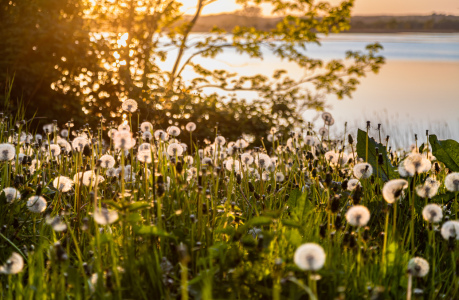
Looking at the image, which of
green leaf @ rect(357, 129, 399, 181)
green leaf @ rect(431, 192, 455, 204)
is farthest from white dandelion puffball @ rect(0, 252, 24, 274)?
green leaf @ rect(431, 192, 455, 204)

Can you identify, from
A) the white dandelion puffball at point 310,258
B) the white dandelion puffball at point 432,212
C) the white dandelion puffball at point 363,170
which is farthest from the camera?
the white dandelion puffball at point 363,170

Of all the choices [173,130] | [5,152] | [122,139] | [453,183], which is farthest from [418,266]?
[5,152]

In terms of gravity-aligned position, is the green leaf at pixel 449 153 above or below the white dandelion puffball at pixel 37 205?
above

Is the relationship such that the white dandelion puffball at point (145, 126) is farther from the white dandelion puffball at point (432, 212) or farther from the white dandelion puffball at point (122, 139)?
the white dandelion puffball at point (432, 212)

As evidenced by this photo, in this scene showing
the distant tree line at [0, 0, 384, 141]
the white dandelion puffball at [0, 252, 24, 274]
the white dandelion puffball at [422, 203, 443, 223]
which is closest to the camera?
the white dandelion puffball at [0, 252, 24, 274]

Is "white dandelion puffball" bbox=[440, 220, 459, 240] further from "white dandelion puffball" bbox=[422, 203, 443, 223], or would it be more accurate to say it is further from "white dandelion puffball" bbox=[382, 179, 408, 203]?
"white dandelion puffball" bbox=[382, 179, 408, 203]

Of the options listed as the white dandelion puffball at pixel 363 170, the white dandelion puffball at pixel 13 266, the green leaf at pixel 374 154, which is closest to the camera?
the white dandelion puffball at pixel 13 266

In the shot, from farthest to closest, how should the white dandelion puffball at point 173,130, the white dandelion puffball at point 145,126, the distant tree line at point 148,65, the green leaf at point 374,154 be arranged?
the distant tree line at point 148,65 < the white dandelion puffball at point 173,130 < the green leaf at point 374,154 < the white dandelion puffball at point 145,126

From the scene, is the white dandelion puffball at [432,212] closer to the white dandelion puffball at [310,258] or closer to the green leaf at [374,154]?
the white dandelion puffball at [310,258]

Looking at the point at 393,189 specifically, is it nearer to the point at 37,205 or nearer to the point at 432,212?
the point at 432,212

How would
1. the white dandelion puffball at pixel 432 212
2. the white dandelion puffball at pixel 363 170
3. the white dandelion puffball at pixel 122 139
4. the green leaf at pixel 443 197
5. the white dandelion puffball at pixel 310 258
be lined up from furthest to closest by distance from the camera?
the green leaf at pixel 443 197
the white dandelion puffball at pixel 363 170
the white dandelion puffball at pixel 122 139
the white dandelion puffball at pixel 432 212
the white dandelion puffball at pixel 310 258

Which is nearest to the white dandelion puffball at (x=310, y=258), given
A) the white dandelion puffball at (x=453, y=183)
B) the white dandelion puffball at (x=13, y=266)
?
the white dandelion puffball at (x=13, y=266)

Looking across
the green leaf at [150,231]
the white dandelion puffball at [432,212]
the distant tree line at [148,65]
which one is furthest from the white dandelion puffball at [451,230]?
the distant tree line at [148,65]

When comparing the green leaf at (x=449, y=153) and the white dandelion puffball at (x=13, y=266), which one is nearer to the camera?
the white dandelion puffball at (x=13, y=266)
